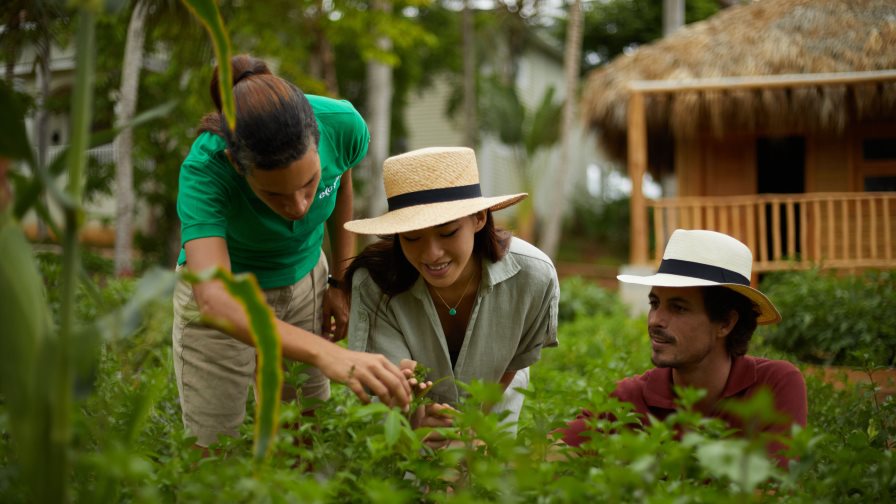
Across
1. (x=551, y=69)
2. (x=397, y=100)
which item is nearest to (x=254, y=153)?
(x=397, y=100)

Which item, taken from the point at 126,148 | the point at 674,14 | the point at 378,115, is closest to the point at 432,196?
the point at 126,148

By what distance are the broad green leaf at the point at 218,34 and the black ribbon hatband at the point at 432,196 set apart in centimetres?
106

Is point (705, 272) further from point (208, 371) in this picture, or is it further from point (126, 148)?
point (126, 148)

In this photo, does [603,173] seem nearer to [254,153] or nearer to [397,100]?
[397,100]

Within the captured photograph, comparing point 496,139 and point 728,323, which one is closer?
point 728,323

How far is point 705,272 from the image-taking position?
2916mm

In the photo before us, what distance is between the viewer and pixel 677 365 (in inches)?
113

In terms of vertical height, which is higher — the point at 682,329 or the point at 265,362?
the point at 265,362

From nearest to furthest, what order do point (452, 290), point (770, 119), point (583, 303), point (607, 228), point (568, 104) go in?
point (452, 290) < point (583, 303) < point (770, 119) < point (568, 104) < point (607, 228)

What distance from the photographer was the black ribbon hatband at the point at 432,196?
272cm

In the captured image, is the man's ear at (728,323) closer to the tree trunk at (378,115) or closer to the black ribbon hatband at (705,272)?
the black ribbon hatband at (705,272)

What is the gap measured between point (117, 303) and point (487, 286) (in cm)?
349

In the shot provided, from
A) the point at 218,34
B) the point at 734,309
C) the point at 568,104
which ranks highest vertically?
the point at 568,104

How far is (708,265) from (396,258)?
1.04 metres
